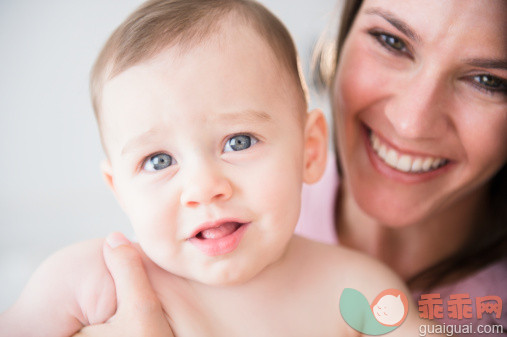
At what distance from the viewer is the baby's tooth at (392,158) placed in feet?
4.23

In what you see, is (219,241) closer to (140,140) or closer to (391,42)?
(140,140)

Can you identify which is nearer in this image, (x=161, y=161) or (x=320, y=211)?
(x=161, y=161)

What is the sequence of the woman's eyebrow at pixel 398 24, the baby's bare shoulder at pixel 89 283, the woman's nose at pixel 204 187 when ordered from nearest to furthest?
the woman's nose at pixel 204 187, the baby's bare shoulder at pixel 89 283, the woman's eyebrow at pixel 398 24

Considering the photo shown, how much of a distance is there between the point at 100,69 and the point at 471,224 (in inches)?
50.5

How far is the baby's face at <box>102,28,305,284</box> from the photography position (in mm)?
865

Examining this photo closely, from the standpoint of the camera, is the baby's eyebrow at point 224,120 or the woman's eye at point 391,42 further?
the woman's eye at point 391,42

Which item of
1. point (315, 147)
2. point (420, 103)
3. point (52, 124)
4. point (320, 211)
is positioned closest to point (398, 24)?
point (420, 103)

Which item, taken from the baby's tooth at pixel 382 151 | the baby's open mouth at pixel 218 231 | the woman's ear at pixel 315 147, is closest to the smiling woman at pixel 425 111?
the baby's tooth at pixel 382 151

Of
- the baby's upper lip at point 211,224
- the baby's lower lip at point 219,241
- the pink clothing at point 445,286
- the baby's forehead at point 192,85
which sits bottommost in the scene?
the pink clothing at point 445,286

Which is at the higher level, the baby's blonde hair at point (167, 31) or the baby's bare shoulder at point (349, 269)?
the baby's blonde hair at point (167, 31)

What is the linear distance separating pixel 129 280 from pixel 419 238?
1025 mm

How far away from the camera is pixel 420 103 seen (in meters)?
1.12

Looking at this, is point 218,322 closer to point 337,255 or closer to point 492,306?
point 337,255

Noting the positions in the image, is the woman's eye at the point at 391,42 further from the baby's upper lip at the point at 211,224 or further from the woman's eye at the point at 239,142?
the baby's upper lip at the point at 211,224
